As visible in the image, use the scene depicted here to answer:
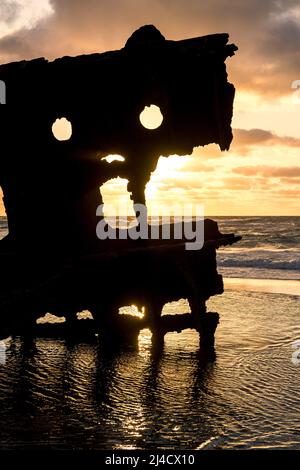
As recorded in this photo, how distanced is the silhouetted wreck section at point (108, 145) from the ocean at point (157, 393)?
0.91 metres

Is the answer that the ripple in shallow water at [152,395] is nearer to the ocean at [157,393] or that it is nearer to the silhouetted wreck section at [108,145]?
the ocean at [157,393]

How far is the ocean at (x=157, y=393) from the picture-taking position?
18.8 feet

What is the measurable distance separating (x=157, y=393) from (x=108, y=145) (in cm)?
377

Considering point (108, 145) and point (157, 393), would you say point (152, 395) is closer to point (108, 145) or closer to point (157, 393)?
point (157, 393)

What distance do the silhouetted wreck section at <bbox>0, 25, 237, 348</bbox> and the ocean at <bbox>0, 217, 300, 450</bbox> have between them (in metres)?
0.91

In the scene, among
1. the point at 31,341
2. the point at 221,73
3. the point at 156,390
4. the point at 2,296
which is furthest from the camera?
the point at 31,341

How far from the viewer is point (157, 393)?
283 inches

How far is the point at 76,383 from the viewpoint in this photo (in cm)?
770

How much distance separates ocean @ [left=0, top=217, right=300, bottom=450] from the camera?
226 inches

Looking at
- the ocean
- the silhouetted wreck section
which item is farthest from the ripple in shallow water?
the silhouetted wreck section

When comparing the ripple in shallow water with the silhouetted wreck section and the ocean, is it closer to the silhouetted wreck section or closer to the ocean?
the ocean
